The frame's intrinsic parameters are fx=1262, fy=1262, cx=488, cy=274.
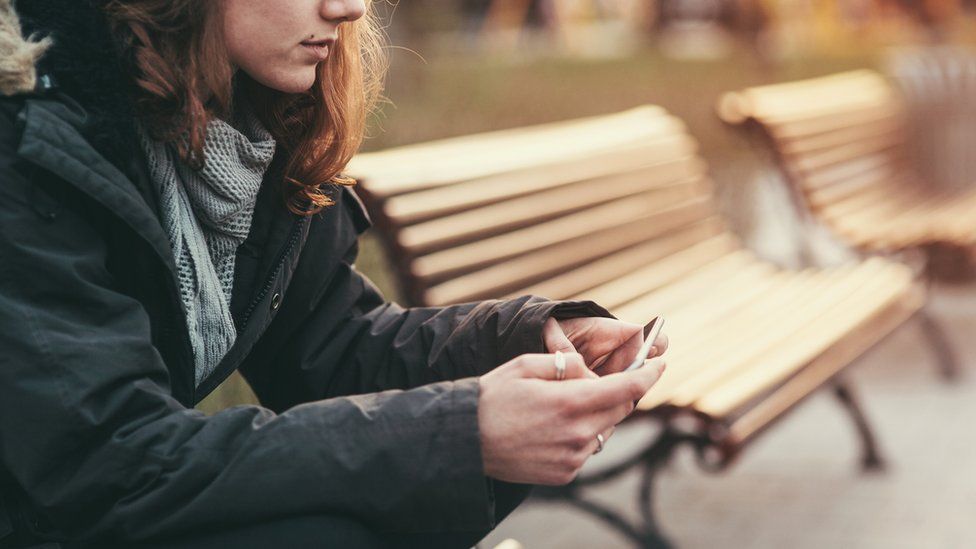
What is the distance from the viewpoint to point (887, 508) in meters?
4.01

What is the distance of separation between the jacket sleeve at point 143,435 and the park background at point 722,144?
4.41 ft

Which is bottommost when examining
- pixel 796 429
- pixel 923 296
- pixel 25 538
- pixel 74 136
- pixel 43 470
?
pixel 796 429

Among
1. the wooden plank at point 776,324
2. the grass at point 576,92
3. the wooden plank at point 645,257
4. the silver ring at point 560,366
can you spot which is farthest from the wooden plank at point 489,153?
the silver ring at point 560,366

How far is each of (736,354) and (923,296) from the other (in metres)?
1.82

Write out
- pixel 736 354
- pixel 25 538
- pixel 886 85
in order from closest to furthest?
pixel 25 538, pixel 736 354, pixel 886 85

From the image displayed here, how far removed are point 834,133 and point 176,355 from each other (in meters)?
4.71

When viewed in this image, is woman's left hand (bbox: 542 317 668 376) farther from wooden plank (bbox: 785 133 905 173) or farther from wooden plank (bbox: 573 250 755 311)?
wooden plank (bbox: 785 133 905 173)

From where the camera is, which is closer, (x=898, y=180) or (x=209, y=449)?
(x=209, y=449)

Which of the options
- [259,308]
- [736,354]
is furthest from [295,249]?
[736,354]

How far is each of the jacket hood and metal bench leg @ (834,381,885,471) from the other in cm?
321

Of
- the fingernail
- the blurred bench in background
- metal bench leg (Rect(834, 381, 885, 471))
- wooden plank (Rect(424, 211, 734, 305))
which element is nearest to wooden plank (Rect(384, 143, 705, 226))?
wooden plank (Rect(424, 211, 734, 305))

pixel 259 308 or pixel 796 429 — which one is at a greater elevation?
pixel 259 308

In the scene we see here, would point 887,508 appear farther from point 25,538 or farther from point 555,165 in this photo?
point 25,538

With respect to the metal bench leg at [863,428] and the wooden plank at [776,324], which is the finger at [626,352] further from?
the metal bench leg at [863,428]
